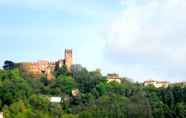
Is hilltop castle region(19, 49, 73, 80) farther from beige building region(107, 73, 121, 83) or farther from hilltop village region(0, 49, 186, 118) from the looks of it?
beige building region(107, 73, 121, 83)

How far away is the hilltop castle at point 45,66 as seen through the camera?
4592 inches

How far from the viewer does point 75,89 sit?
107 meters

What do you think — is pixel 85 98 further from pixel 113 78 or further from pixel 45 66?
pixel 45 66

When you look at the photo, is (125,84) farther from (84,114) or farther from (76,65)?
(84,114)

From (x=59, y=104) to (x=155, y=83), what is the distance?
35644 mm

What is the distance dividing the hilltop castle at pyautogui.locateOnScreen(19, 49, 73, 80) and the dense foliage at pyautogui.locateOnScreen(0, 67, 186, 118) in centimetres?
187

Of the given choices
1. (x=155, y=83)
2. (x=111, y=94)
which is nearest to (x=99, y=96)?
(x=111, y=94)

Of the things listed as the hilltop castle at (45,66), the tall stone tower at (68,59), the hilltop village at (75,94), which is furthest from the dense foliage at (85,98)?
the hilltop castle at (45,66)

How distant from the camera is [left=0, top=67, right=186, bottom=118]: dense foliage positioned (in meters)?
81.6

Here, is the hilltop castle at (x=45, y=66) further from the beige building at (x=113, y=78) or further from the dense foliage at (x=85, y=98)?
the beige building at (x=113, y=78)

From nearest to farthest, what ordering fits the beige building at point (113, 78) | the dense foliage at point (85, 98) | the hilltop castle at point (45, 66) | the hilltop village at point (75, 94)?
the dense foliage at point (85, 98) → the hilltop village at point (75, 94) → the beige building at point (113, 78) → the hilltop castle at point (45, 66)

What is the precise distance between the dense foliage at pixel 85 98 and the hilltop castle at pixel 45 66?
1865 mm

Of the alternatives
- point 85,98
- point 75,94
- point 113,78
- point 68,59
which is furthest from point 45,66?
point 85,98

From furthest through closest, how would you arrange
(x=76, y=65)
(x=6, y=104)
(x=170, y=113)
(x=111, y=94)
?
(x=76, y=65)
(x=111, y=94)
(x=6, y=104)
(x=170, y=113)
